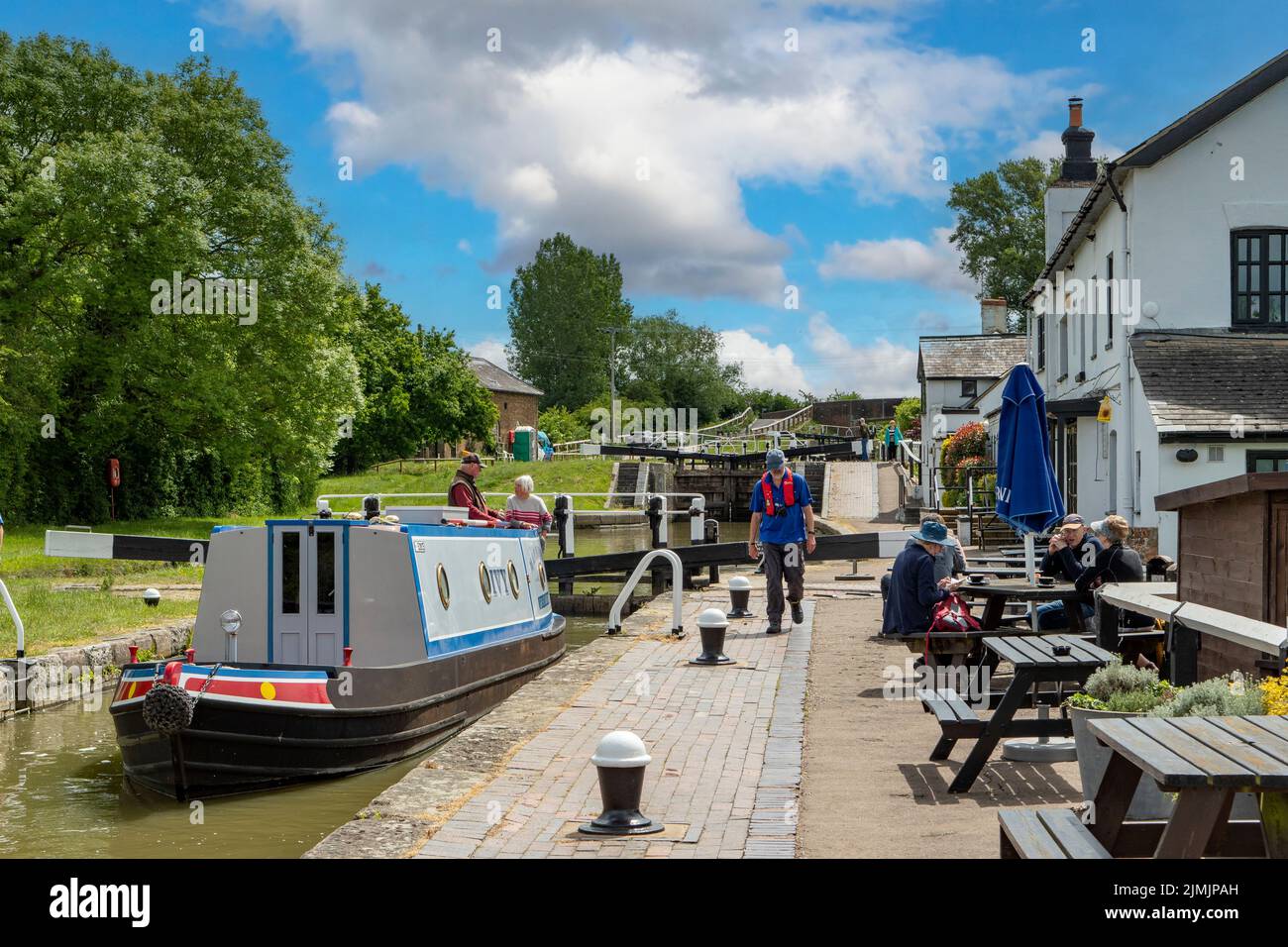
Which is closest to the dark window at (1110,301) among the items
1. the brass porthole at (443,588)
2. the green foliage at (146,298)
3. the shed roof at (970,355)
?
the brass porthole at (443,588)

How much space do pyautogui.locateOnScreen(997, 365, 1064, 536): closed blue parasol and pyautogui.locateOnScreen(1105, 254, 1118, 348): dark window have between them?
8.64m

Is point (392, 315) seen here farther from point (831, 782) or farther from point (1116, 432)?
→ point (831, 782)

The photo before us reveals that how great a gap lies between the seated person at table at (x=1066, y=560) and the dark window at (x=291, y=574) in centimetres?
619

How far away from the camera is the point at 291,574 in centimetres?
1059

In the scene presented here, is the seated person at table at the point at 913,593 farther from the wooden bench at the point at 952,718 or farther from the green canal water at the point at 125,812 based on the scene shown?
the green canal water at the point at 125,812

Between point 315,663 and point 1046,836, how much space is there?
756 cm

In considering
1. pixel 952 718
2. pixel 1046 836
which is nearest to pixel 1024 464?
pixel 952 718

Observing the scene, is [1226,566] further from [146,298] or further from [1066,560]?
[146,298]

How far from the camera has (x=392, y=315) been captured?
207 ft

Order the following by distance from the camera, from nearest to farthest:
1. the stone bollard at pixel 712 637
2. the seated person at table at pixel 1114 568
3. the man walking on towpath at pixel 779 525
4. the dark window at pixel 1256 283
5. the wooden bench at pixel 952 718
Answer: the wooden bench at pixel 952 718 → the seated person at table at pixel 1114 568 → the stone bollard at pixel 712 637 → the man walking on towpath at pixel 779 525 → the dark window at pixel 1256 283

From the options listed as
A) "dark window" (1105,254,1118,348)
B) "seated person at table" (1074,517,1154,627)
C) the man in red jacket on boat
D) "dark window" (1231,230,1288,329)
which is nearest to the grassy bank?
the man in red jacket on boat

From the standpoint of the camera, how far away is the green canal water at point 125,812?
8.41 meters

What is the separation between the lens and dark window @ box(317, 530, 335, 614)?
10.5 m

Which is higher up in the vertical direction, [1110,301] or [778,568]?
[1110,301]
